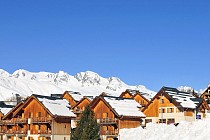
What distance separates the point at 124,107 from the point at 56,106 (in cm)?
1190

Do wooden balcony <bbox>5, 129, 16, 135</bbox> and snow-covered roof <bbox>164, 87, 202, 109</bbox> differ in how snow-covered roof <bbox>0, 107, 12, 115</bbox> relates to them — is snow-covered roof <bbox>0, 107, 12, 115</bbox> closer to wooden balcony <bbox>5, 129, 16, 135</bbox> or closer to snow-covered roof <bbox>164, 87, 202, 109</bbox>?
wooden balcony <bbox>5, 129, 16, 135</bbox>

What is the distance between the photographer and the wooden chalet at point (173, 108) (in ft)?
272

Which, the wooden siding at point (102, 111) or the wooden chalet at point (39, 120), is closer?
the wooden siding at point (102, 111)

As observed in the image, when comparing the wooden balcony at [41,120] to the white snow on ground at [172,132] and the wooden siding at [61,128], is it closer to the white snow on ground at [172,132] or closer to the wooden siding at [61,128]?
the wooden siding at [61,128]

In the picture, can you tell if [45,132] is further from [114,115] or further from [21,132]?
[114,115]

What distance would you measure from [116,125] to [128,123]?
224 cm

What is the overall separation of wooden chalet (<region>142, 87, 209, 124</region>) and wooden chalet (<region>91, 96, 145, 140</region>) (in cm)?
463

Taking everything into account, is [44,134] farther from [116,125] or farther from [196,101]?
[196,101]

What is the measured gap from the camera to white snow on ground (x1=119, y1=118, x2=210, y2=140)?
215ft

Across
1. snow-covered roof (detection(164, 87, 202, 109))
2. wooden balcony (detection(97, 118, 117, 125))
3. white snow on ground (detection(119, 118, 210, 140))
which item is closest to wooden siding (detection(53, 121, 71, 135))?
wooden balcony (detection(97, 118, 117, 125))

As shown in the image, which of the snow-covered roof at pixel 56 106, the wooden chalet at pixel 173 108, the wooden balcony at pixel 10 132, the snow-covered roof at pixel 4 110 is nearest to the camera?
the snow-covered roof at pixel 56 106

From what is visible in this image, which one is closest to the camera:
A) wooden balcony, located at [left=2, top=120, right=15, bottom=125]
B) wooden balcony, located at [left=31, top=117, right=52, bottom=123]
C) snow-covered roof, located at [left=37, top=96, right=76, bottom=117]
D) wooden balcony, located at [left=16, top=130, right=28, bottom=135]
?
wooden balcony, located at [left=31, top=117, right=52, bottom=123]

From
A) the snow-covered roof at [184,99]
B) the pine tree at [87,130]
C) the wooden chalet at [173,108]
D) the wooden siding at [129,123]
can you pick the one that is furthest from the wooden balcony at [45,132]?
the snow-covered roof at [184,99]

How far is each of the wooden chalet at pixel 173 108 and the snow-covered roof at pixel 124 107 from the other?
3.94 metres
